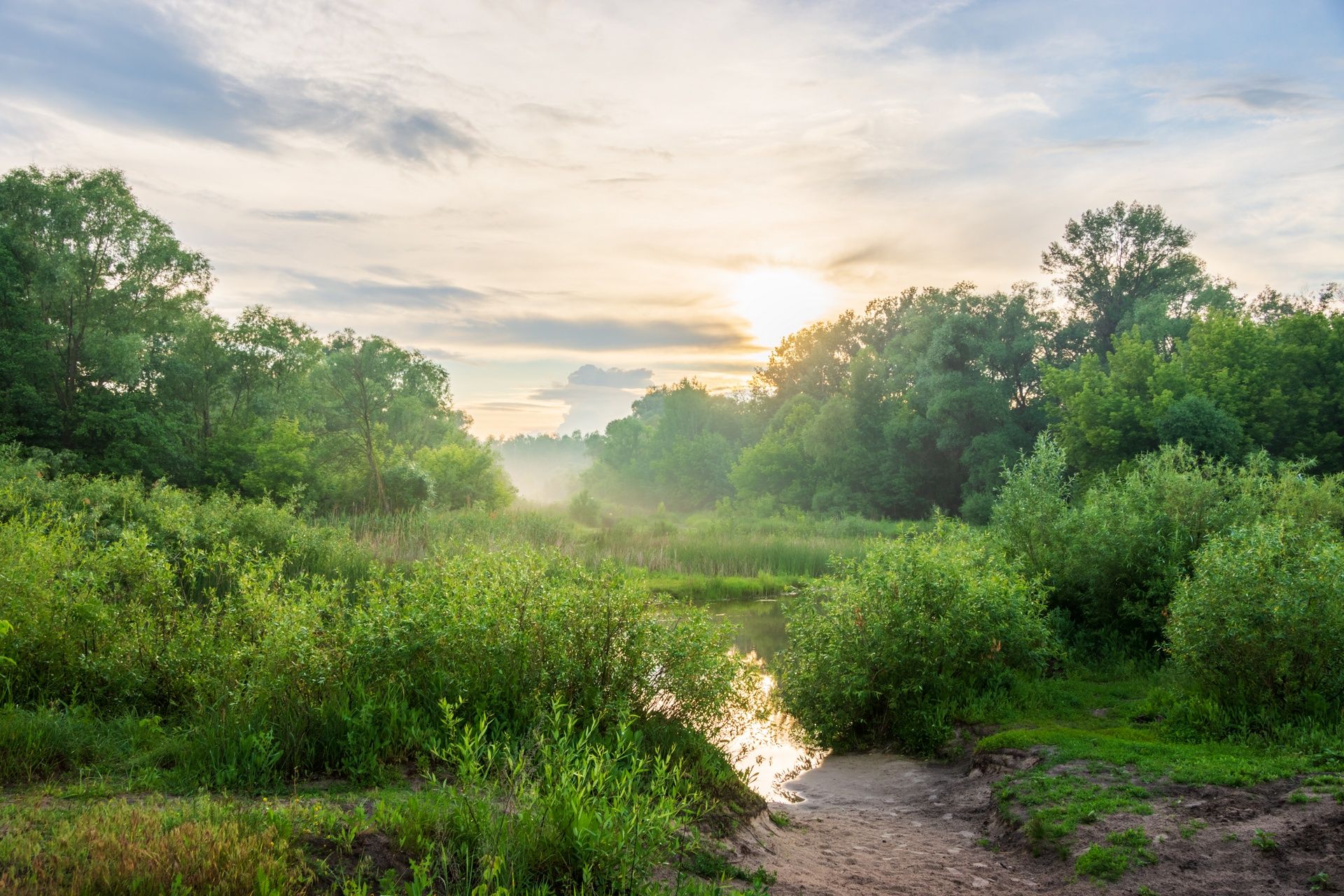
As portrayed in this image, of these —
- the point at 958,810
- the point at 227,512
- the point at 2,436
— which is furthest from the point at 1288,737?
the point at 2,436

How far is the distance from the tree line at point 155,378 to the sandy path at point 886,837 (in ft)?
66.4

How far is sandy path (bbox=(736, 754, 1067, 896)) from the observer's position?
564 centimetres

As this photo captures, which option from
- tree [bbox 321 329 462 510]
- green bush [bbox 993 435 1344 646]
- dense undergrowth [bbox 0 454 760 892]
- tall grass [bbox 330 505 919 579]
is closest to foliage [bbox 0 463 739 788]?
dense undergrowth [bbox 0 454 760 892]

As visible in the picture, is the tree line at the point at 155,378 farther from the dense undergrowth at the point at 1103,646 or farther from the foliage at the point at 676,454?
the foliage at the point at 676,454

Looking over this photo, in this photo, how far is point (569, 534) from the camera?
93.9 feet

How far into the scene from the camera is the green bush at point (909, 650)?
34.3 ft

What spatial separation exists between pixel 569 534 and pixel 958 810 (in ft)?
71.3

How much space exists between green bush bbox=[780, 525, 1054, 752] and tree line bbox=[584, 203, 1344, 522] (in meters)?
14.7

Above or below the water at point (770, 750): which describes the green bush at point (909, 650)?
above

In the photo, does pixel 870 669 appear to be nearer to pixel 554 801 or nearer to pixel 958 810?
pixel 958 810

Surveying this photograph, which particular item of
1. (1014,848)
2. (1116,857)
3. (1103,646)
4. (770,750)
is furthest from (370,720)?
(1103,646)

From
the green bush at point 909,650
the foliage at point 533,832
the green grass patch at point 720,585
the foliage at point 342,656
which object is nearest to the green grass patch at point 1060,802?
the green bush at point 909,650

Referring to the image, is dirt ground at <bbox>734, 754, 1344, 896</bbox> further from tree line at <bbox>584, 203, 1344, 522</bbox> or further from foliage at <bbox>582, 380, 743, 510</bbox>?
foliage at <bbox>582, 380, 743, 510</bbox>

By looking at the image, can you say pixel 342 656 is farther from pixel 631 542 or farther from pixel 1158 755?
pixel 631 542
